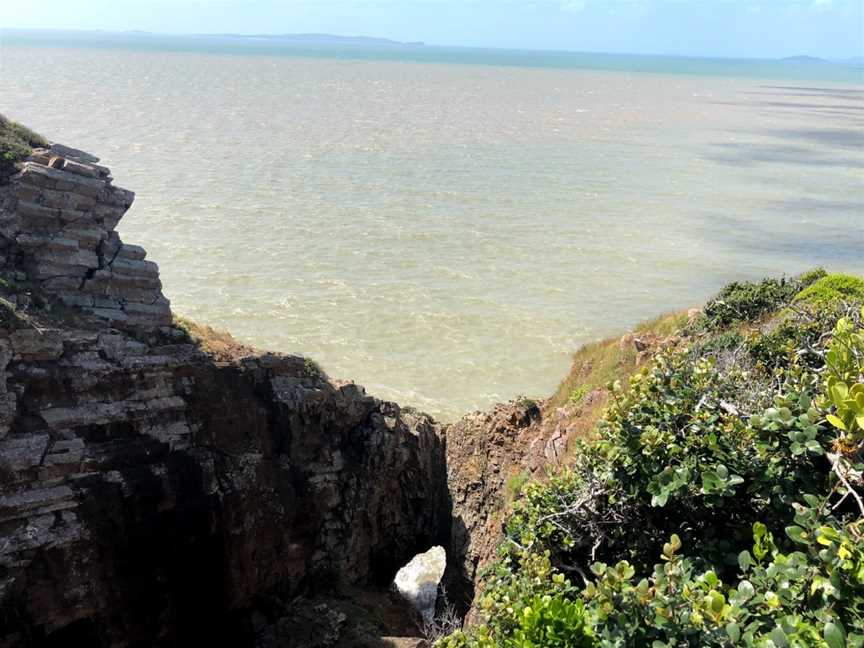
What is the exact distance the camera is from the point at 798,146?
264 feet

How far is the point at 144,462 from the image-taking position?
43.4ft

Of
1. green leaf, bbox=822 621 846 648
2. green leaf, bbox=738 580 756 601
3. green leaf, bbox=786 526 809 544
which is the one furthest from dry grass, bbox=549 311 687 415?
green leaf, bbox=822 621 846 648

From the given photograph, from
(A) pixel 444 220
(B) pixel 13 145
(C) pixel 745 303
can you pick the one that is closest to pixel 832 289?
(C) pixel 745 303

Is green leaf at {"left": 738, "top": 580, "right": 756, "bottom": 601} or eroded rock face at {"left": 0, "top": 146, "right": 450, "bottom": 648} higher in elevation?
green leaf at {"left": 738, "top": 580, "right": 756, "bottom": 601}

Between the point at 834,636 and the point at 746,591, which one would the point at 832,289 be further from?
the point at 834,636

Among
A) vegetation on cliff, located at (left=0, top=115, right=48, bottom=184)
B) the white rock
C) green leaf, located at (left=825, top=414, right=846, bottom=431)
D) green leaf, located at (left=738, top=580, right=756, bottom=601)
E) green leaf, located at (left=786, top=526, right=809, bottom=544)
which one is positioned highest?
vegetation on cliff, located at (left=0, top=115, right=48, bottom=184)

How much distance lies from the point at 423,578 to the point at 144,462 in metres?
7.88

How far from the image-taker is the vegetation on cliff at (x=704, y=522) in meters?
5.82

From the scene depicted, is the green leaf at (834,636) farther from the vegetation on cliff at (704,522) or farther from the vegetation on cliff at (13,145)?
the vegetation on cliff at (13,145)

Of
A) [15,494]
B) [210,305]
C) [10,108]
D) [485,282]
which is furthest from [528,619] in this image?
[10,108]

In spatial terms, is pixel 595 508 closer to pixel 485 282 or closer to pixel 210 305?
pixel 210 305

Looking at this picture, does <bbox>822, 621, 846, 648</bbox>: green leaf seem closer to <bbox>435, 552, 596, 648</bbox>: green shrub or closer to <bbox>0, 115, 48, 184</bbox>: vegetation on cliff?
<bbox>435, 552, 596, 648</bbox>: green shrub

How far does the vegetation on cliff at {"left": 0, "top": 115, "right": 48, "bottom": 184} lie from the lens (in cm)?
1424

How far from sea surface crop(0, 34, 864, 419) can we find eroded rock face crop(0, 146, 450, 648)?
29.0 feet
